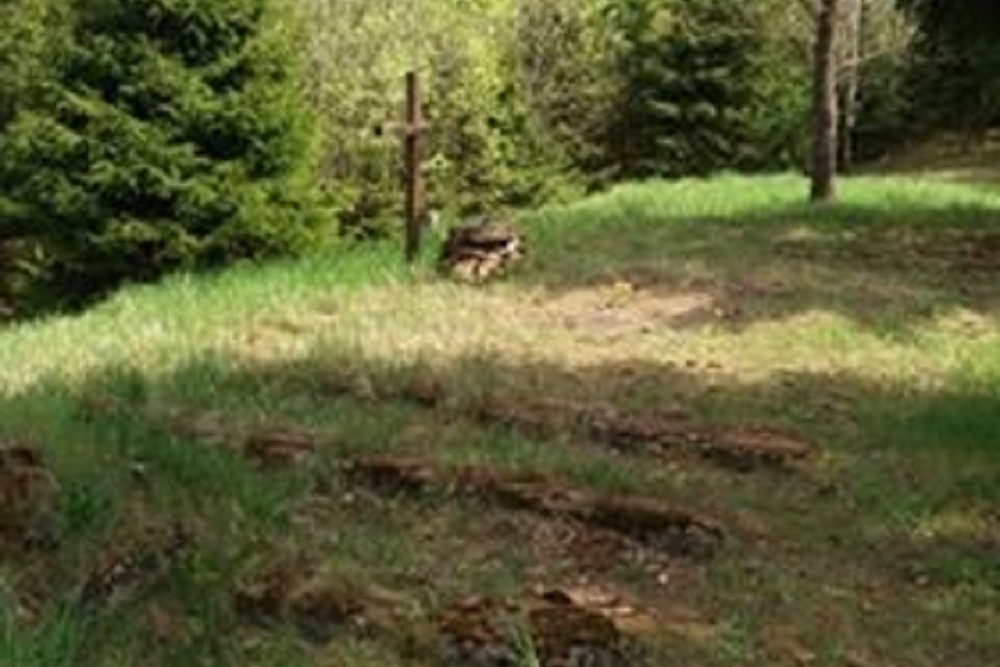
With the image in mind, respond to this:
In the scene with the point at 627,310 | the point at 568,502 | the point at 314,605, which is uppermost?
the point at 314,605

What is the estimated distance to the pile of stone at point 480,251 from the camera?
1442 cm

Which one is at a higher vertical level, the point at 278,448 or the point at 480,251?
the point at 278,448

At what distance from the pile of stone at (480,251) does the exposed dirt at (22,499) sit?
27.1 feet

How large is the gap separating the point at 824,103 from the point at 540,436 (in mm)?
11286

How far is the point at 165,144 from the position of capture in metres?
22.8

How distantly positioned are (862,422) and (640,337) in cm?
281

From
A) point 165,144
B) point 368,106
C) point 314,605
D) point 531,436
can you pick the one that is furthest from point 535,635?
point 368,106

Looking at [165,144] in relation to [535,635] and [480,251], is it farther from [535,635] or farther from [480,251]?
[535,635]

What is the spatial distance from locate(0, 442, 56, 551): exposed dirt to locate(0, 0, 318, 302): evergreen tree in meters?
16.3

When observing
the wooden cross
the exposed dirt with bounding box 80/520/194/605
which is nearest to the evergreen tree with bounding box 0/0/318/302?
the wooden cross

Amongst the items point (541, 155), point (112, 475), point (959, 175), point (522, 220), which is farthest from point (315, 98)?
point (112, 475)

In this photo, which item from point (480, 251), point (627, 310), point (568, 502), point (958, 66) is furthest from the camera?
point (958, 66)

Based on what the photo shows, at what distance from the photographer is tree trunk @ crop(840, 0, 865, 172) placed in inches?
1447

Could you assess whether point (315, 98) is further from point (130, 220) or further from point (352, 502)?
point (352, 502)
